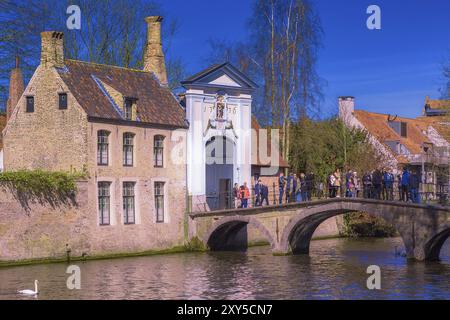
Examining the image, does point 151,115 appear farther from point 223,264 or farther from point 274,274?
point 274,274

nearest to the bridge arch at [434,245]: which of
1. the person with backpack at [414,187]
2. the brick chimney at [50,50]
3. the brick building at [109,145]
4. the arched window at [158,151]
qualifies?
the person with backpack at [414,187]

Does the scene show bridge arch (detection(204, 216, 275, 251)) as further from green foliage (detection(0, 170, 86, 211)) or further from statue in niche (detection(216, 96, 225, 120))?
green foliage (detection(0, 170, 86, 211))

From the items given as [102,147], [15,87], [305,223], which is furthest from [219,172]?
[15,87]

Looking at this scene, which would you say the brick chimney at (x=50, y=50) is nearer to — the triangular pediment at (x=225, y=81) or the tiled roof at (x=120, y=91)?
the tiled roof at (x=120, y=91)

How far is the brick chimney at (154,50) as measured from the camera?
41.5m

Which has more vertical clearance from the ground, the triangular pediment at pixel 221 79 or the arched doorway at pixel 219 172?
the triangular pediment at pixel 221 79

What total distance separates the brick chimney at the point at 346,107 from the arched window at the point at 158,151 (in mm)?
19646

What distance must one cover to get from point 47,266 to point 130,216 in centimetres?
542

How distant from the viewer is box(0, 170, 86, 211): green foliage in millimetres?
32875

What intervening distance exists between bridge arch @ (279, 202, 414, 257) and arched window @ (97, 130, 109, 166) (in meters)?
7.31

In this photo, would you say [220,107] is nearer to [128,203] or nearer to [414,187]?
[128,203]

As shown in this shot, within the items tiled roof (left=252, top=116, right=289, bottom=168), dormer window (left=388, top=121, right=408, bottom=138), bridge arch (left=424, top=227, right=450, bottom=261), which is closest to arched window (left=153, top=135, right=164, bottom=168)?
tiled roof (left=252, top=116, right=289, bottom=168)

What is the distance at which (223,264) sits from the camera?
34031mm
